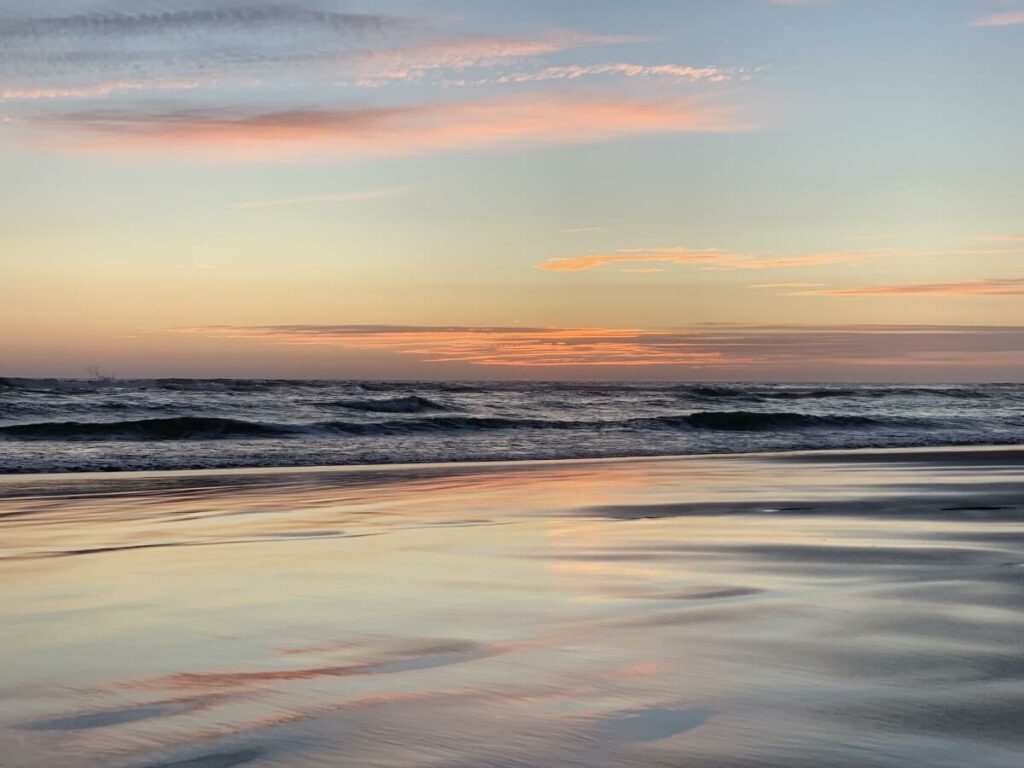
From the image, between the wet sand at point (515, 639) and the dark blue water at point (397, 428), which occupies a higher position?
the wet sand at point (515, 639)

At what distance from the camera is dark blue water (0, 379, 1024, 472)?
1402cm

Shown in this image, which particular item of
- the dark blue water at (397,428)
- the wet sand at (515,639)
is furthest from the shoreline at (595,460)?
the wet sand at (515,639)

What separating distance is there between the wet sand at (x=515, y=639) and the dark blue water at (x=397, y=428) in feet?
23.8

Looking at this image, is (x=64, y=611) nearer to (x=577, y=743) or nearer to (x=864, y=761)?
(x=577, y=743)

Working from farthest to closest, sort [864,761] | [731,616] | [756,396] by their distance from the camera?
[756,396], [731,616], [864,761]

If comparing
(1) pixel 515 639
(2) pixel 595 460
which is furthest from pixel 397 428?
(1) pixel 515 639

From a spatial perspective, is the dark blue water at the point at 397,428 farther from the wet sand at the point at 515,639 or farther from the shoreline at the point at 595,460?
the wet sand at the point at 515,639

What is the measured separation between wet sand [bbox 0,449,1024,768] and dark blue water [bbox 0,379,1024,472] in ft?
23.8

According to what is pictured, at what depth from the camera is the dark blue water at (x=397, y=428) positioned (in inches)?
552

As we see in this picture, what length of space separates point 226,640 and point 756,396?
33.2 m

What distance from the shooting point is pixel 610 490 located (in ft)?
28.2

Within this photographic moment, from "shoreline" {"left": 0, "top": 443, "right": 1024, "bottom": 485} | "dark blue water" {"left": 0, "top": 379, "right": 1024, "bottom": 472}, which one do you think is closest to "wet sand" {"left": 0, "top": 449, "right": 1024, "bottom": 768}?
"shoreline" {"left": 0, "top": 443, "right": 1024, "bottom": 485}

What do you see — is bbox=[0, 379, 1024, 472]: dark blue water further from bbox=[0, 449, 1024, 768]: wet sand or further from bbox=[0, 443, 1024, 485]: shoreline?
bbox=[0, 449, 1024, 768]: wet sand

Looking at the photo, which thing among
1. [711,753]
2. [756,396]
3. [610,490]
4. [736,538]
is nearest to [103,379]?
[756,396]
